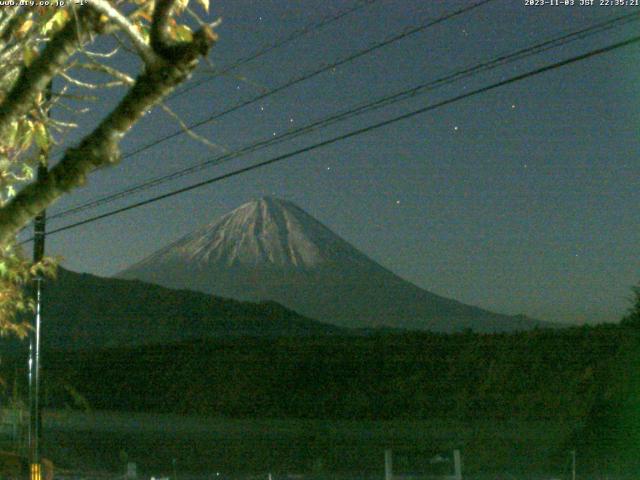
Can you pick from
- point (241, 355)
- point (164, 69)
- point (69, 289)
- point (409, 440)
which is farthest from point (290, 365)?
point (69, 289)

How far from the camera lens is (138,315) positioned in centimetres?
9688

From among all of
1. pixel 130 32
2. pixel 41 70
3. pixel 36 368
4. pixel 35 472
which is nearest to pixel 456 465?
pixel 35 472

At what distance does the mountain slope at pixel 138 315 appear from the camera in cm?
8994

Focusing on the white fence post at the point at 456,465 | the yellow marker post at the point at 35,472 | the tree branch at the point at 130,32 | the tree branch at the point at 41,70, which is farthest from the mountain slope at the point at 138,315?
the tree branch at the point at 130,32

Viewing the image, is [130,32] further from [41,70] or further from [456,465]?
[456,465]

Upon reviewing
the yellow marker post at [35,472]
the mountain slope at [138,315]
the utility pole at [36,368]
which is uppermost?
the mountain slope at [138,315]

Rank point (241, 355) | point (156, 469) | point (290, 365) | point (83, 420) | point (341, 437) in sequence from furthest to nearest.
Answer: point (241, 355) < point (290, 365) < point (83, 420) < point (341, 437) < point (156, 469)

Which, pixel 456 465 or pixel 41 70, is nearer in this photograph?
pixel 41 70

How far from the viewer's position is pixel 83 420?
46.2 metres

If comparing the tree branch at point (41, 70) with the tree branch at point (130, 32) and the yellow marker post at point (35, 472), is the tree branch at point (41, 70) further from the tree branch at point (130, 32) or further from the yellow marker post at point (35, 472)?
the yellow marker post at point (35, 472)

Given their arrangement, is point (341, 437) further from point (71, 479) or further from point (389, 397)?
point (71, 479)

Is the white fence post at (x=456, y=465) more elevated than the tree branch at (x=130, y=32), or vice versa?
the tree branch at (x=130, y=32)

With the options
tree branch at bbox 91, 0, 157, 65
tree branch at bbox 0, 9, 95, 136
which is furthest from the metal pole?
tree branch at bbox 91, 0, 157, 65

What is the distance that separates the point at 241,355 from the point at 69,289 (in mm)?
53292
